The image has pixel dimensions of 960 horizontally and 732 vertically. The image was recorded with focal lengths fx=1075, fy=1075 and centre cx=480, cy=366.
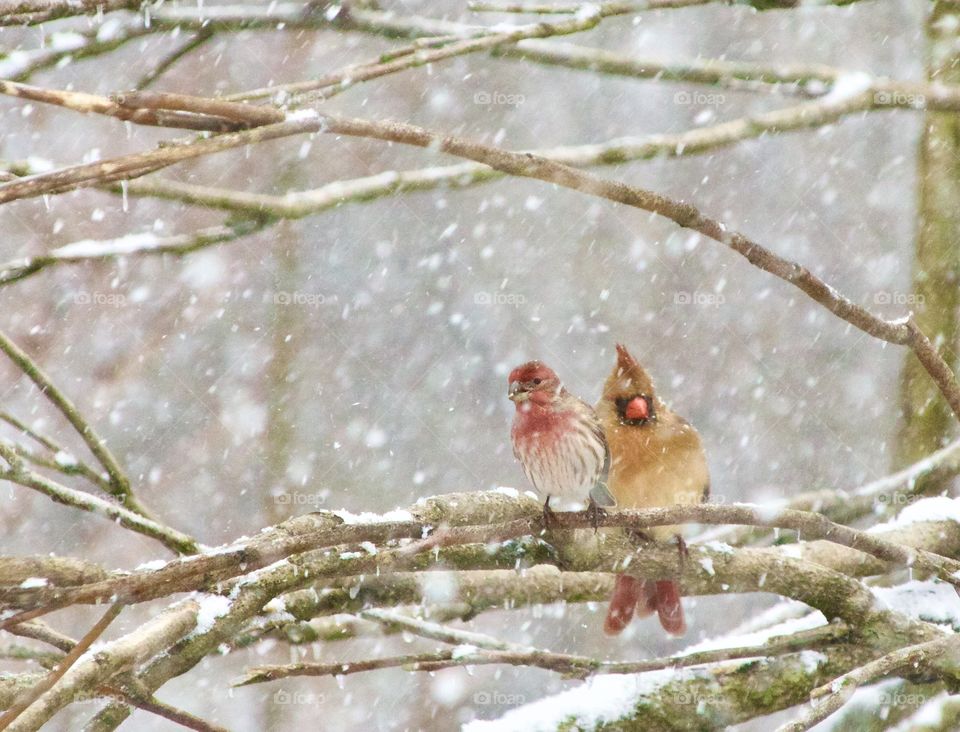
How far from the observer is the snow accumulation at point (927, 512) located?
167 inches

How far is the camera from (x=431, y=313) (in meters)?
8.80

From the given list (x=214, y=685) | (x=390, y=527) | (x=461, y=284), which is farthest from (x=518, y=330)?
(x=390, y=527)

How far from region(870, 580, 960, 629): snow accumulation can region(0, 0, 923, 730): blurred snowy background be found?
3.89 meters

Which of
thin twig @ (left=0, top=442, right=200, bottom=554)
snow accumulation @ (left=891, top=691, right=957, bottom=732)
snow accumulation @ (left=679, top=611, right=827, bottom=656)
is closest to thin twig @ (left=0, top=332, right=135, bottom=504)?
thin twig @ (left=0, top=442, right=200, bottom=554)

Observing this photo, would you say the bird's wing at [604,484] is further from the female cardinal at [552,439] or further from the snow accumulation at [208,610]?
the snow accumulation at [208,610]

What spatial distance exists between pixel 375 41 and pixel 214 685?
17.8 ft

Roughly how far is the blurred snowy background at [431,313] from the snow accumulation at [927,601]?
3.89 meters

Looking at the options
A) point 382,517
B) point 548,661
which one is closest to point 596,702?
point 548,661

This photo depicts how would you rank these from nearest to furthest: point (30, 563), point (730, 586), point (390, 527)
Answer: point (30, 563), point (390, 527), point (730, 586)

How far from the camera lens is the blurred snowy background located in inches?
314

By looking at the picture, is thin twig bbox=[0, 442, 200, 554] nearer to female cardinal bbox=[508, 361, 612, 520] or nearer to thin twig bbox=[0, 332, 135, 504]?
thin twig bbox=[0, 332, 135, 504]

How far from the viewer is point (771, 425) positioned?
878cm

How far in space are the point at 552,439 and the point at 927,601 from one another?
4.88 ft

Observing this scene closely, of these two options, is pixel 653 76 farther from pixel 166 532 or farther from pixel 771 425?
pixel 771 425
